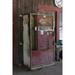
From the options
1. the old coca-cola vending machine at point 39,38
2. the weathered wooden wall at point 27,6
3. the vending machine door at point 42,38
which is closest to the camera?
the old coca-cola vending machine at point 39,38

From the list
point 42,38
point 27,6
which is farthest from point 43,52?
point 27,6

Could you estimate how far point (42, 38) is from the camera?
6039mm

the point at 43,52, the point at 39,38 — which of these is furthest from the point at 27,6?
the point at 43,52

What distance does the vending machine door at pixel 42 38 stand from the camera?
575 cm

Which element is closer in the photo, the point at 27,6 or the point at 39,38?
the point at 39,38

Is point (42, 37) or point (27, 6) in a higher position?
point (27, 6)

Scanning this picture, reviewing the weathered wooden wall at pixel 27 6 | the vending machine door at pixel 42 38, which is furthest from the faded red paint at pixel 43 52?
the weathered wooden wall at pixel 27 6

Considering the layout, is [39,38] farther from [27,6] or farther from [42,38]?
[27,6]

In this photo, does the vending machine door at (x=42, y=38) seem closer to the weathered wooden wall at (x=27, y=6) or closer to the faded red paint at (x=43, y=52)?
the faded red paint at (x=43, y=52)

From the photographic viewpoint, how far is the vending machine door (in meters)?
5.75

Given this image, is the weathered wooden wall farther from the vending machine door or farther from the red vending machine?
the vending machine door

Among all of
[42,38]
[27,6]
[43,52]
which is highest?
[27,6]
